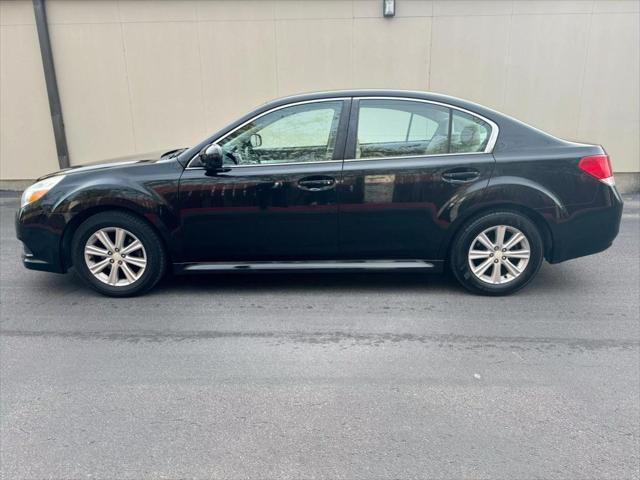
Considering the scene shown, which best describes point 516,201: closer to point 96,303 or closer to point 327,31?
point 96,303

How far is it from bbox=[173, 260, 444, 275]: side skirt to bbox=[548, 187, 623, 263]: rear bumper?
96 cm

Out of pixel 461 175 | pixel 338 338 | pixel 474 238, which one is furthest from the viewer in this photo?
pixel 474 238

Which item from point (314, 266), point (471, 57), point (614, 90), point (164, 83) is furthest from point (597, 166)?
point (164, 83)

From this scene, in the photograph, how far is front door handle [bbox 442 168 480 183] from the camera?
3836 millimetres

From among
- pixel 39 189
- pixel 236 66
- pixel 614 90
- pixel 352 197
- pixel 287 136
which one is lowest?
pixel 352 197

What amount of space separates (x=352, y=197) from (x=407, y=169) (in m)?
0.48

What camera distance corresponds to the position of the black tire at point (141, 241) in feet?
12.9

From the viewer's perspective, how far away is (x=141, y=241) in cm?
397

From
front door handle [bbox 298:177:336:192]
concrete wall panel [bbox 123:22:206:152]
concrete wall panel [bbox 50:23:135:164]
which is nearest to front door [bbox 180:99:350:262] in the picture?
front door handle [bbox 298:177:336:192]

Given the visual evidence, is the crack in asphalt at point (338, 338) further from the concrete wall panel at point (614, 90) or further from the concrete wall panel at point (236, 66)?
the concrete wall panel at point (614, 90)

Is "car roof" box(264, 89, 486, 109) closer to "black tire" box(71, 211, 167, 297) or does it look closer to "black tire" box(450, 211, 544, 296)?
"black tire" box(450, 211, 544, 296)

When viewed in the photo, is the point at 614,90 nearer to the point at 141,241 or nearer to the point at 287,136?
the point at 287,136

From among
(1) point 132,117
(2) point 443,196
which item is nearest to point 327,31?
(1) point 132,117

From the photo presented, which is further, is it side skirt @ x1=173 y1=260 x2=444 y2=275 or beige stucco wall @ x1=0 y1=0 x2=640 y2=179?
beige stucco wall @ x1=0 y1=0 x2=640 y2=179
